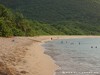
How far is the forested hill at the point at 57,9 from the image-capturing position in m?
169

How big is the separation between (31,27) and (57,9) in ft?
251

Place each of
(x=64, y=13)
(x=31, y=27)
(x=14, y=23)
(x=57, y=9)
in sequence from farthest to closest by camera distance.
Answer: (x=57, y=9) → (x=64, y=13) → (x=31, y=27) → (x=14, y=23)

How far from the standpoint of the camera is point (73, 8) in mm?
181375

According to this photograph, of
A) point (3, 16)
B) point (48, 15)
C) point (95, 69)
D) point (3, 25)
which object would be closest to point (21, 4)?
point (48, 15)

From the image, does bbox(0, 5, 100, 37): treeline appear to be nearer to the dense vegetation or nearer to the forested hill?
the dense vegetation

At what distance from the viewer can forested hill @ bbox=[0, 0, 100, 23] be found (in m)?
169

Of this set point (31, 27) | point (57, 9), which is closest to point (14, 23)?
point (31, 27)

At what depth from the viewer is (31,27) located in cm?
10494

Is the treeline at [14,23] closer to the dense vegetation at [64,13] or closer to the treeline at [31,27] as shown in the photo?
the treeline at [31,27]

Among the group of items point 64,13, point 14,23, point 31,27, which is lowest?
point 64,13

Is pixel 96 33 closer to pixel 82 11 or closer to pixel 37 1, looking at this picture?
pixel 82 11

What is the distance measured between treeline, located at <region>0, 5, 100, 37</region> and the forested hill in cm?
913

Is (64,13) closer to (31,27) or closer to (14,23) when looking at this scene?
(31,27)

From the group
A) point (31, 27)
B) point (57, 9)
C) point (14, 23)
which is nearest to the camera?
point (14, 23)
